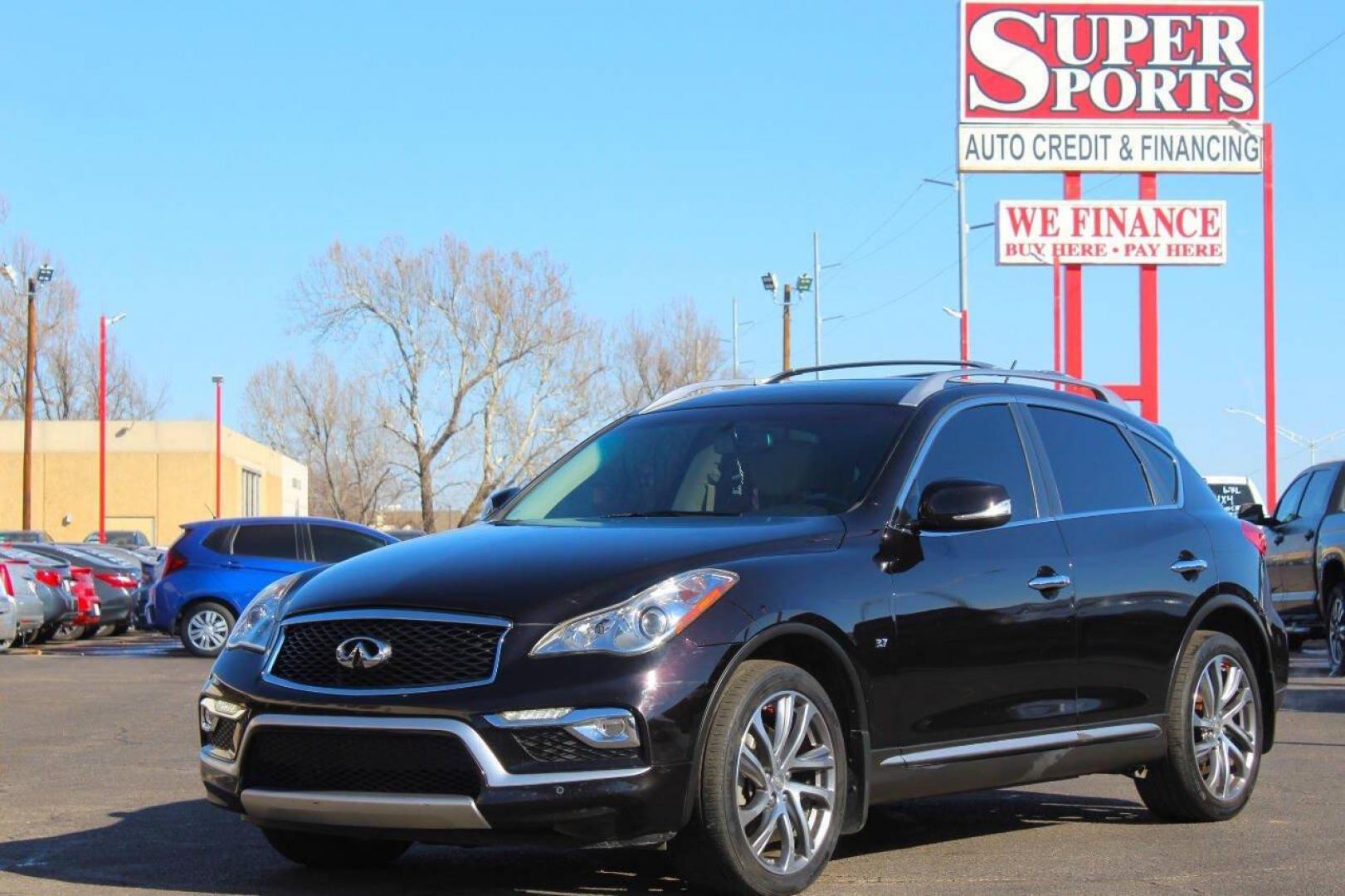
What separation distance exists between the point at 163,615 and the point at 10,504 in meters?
64.1

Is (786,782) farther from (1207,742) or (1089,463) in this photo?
(1207,742)

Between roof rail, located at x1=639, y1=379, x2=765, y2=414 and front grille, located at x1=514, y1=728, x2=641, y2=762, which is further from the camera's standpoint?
roof rail, located at x1=639, y1=379, x2=765, y2=414

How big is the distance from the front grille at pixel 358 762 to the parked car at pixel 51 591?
2000 centimetres

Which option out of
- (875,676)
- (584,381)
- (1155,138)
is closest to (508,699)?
(875,676)

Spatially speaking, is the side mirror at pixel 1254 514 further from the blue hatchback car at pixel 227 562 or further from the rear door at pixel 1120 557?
the blue hatchback car at pixel 227 562

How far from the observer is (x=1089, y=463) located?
26.8 feet

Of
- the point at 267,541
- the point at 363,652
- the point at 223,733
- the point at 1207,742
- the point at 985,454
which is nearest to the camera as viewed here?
the point at 363,652

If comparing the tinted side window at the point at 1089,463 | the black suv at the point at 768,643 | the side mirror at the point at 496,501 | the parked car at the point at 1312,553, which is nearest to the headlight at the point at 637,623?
the black suv at the point at 768,643

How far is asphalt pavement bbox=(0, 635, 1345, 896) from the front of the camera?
21.9 ft

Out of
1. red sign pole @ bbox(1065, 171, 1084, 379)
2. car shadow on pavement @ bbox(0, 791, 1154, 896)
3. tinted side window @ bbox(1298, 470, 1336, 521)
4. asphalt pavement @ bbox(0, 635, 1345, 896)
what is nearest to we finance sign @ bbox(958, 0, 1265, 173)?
red sign pole @ bbox(1065, 171, 1084, 379)

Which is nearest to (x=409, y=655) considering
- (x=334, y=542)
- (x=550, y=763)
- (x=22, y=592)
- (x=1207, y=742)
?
(x=550, y=763)

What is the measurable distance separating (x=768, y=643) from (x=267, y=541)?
17.8 m

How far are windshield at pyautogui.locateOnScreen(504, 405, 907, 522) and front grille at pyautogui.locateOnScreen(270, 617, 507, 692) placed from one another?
1372 millimetres

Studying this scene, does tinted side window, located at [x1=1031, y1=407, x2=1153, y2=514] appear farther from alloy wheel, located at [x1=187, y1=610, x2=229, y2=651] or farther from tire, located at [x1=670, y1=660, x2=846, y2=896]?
alloy wheel, located at [x1=187, y1=610, x2=229, y2=651]
